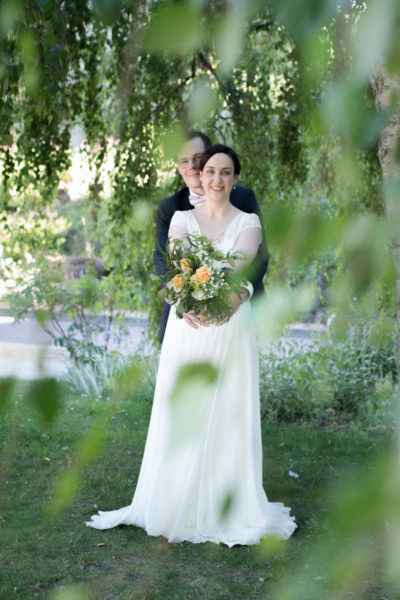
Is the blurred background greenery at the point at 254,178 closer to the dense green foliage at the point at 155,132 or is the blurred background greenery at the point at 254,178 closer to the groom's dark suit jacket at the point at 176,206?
the dense green foliage at the point at 155,132

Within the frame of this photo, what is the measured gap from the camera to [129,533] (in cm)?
281

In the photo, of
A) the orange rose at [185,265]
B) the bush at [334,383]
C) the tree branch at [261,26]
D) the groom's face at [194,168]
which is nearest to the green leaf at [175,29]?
the orange rose at [185,265]

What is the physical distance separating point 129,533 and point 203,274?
148 cm

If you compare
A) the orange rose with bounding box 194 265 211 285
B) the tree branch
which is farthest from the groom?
the tree branch

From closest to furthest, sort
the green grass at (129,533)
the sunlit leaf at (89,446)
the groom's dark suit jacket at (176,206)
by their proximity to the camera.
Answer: the sunlit leaf at (89,446) < the green grass at (129,533) < the groom's dark suit jacket at (176,206)

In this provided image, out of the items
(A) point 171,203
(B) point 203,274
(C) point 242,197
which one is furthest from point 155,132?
(B) point 203,274

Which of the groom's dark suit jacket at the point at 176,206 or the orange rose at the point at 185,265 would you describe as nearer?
the orange rose at the point at 185,265

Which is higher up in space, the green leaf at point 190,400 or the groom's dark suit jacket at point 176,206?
the groom's dark suit jacket at point 176,206

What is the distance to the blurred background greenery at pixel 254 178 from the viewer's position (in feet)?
0.97

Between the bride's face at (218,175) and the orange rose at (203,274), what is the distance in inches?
25.4

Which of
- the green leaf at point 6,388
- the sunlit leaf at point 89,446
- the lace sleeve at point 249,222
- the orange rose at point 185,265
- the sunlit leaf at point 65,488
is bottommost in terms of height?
the sunlit leaf at point 65,488

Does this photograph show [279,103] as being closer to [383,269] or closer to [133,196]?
[133,196]

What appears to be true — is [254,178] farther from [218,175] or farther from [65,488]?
[65,488]

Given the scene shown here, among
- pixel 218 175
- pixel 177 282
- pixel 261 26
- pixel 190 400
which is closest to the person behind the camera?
pixel 190 400
